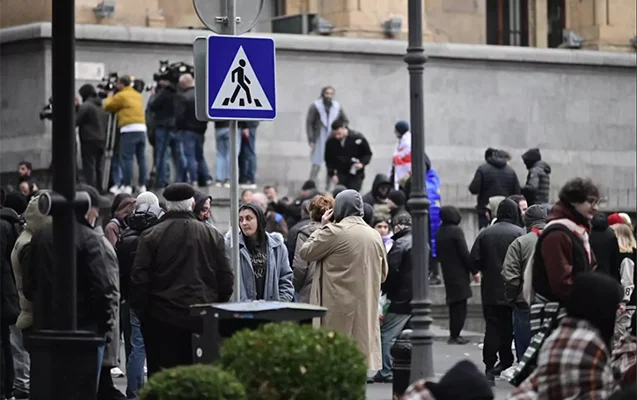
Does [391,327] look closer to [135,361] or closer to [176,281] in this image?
[135,361]

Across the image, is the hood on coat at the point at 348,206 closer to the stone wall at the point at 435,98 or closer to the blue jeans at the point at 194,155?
the blue jeans at the point at 194,155

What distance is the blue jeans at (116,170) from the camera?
26766mm

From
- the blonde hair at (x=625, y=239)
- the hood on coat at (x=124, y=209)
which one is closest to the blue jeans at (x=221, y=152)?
the hood on coat at (x=124, y=209)

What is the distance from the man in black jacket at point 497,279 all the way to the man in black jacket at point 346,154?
8.59 meters

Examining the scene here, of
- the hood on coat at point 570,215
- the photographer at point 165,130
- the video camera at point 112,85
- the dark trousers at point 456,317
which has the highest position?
the video camera at point 112,85

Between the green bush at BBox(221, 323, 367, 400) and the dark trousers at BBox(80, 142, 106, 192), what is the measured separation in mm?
16530

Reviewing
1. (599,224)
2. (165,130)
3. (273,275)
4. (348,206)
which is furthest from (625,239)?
(165,130)

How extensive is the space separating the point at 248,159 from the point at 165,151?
195cm

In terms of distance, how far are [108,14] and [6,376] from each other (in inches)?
607

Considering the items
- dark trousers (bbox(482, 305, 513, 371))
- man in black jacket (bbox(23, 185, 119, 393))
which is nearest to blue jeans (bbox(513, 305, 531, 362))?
dark trousers (bbox(482, 305, 513, 371))

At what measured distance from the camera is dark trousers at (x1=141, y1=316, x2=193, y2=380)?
13.3 m

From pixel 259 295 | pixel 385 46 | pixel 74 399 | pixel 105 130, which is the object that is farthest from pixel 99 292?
pixel 385 46

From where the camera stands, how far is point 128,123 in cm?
2659

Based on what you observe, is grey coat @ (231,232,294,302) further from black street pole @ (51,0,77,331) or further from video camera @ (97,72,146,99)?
video camera @ (97,72,146,99)
